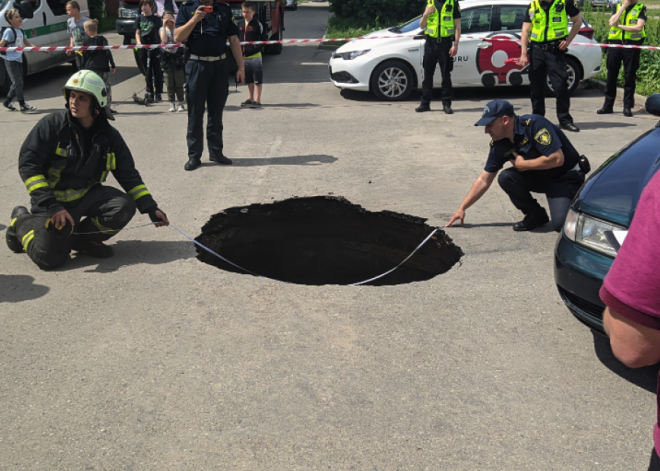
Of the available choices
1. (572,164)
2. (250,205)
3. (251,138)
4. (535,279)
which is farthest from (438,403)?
(251,138)

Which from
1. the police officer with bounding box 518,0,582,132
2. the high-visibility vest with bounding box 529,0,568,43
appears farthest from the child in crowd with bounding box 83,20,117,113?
the high-visibility vest with bounding box 529,0,568,43

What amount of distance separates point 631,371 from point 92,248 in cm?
393

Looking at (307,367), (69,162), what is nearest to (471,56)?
(69,162)

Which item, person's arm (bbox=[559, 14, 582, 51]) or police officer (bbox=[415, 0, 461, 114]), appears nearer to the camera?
person's arm (bbox=[559, 14, 582, 51])

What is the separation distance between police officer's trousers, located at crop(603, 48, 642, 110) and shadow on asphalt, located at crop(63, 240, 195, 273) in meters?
7.86

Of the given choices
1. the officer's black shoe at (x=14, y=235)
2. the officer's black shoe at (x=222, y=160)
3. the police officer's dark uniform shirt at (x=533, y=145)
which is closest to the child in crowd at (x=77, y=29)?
the officer's black shoe at (x=222, y=160)

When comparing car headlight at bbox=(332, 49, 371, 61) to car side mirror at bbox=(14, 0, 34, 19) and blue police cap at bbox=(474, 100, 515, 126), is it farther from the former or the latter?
blue police cap at bbox=(474, 100, 515, 126)

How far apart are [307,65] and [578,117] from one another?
8214 millimetres

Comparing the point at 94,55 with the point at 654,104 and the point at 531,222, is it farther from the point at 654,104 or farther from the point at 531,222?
the point at 654,104

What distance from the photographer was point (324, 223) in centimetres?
659

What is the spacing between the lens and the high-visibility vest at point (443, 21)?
10727mm

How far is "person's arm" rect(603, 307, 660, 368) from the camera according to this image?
1586 mm

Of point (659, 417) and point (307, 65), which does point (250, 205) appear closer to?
point (659, 417)

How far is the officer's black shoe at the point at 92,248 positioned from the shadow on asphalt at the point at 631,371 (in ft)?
12.0
